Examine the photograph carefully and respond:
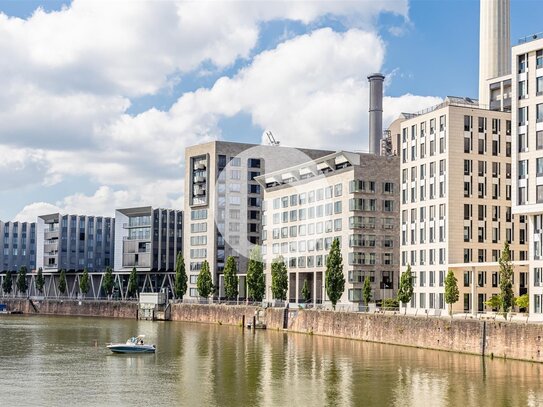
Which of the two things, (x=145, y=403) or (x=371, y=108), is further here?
(x=371, y=108)

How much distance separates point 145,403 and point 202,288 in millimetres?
126048

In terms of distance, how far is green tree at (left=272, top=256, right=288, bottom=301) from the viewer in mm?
161750

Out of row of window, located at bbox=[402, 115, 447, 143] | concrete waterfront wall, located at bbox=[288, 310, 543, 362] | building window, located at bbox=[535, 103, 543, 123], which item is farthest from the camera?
row of window, located at bbox=[402, 115, 447, 143]

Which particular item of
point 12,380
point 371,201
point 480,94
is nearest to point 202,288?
point 371,201

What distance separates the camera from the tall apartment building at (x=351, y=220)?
158 meters

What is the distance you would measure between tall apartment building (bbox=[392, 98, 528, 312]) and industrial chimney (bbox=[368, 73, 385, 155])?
45080 millimetres

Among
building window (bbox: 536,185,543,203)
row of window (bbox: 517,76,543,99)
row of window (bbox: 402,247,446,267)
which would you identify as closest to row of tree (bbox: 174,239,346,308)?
row of window (bbox: 402,247,446,267)

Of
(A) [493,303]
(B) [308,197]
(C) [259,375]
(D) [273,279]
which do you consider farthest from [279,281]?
(C) [259,375]

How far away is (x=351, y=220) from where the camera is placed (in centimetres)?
15812

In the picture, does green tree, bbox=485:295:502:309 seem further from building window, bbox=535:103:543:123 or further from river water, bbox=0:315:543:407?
building window, bbox=535:103:543:123

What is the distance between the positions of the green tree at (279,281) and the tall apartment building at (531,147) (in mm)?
60231

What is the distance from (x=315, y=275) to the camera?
566ft

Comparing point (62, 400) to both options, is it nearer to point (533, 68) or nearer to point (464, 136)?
point (533, 68)

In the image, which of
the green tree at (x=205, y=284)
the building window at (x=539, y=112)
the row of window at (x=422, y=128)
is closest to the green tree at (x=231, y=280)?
the green tree at (x=205, y=284)
